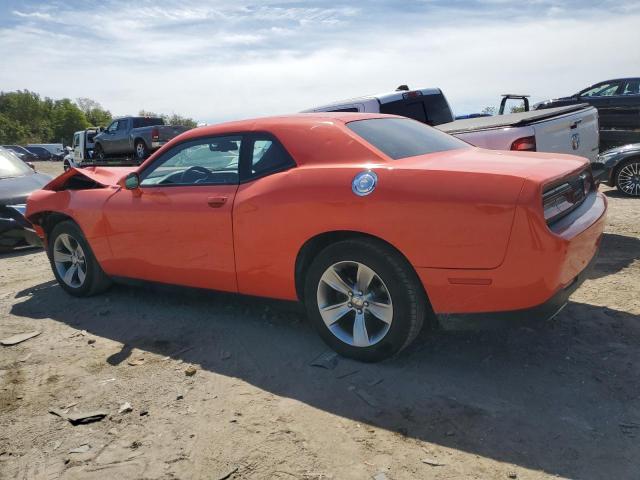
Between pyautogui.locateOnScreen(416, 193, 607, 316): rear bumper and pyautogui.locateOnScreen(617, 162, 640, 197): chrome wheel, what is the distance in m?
7.15

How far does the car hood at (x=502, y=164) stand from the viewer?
9.43ft

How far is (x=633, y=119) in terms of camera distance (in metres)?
12.5

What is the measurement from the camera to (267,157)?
12.1ft

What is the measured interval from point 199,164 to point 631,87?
13.3 m

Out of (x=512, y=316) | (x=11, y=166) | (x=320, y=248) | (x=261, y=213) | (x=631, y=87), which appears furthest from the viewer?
(x=631, y=87)

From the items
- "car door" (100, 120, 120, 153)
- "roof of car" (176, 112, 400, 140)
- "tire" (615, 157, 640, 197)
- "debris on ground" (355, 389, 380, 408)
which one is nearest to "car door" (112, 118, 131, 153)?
"car door" (100, 120, 120, 153)

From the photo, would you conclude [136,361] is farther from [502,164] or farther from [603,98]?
[603,98]

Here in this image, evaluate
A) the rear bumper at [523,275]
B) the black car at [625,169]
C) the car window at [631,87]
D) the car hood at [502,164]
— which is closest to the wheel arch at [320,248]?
the rear bumper at [523,275]

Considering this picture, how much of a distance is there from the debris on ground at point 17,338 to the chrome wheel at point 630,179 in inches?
357

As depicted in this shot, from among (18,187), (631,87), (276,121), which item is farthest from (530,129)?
(631,87)

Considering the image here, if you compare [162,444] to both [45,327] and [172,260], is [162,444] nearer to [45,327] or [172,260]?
[172,260]

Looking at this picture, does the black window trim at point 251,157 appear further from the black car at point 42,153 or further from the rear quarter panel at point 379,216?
the black car at point 42,153

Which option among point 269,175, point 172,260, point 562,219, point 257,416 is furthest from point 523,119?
point 257,416

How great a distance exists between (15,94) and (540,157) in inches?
3964
